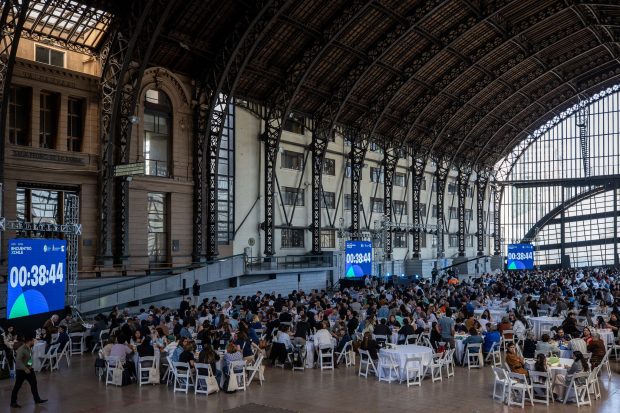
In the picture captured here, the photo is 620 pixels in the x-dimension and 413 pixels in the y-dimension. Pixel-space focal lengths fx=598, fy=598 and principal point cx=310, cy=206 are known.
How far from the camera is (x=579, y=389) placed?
511 inches

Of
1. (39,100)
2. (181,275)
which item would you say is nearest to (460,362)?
(181,275)

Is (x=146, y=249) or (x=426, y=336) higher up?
(x=146, y=249)

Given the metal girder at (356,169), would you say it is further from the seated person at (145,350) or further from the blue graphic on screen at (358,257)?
the seated person at (145,350)

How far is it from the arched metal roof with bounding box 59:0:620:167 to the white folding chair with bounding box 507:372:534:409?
22259 mm

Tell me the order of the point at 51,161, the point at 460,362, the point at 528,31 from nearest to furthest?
the point at 460,362, the point at 51,161, the point at 528,31

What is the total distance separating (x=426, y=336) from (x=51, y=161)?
18.3 metres

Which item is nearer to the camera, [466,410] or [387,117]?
[466,410]

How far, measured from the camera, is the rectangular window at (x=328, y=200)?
44156 mm

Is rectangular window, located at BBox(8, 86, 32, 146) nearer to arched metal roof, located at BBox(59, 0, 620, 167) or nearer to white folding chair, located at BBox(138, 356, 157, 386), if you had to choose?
arched metal roof, located at BBox(59, 0, 620, 167)

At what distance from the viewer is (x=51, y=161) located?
26844mm

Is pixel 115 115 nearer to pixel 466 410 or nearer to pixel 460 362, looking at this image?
pixel 460 362

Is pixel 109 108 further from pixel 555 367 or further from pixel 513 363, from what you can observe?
pixel 555 367

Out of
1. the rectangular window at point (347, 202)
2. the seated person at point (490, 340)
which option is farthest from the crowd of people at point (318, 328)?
the rectangular window at point (347, 202)

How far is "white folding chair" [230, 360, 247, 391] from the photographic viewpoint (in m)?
14.1
